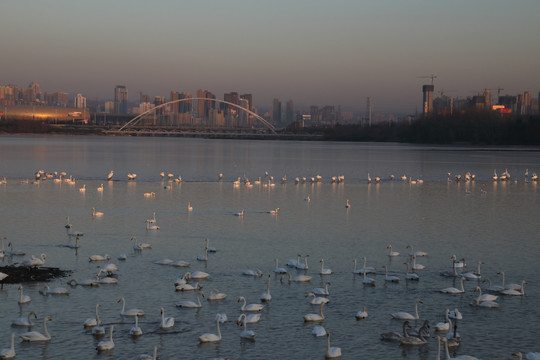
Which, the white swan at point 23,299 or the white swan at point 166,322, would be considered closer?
the white swan at point 166,322

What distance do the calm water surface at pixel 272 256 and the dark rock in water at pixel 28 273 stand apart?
0.42m

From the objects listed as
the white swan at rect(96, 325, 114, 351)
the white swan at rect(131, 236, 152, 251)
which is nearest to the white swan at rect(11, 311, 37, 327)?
the white swan at rect(96, 325, 114, 351)

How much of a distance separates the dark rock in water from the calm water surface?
42 cm

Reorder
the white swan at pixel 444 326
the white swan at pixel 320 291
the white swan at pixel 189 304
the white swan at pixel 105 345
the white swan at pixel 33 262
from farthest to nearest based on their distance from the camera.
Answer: the white swan at pixel 33 262
the white swan at pixel 320 291
the white swan at pixel 189 304
the white swan at pixel 444 326
the white swan at pixel 105 345

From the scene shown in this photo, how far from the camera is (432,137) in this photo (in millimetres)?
134250

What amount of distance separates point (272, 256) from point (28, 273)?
19.9 ft

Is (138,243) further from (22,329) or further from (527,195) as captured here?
(527,195)

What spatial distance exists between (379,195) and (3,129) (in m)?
169

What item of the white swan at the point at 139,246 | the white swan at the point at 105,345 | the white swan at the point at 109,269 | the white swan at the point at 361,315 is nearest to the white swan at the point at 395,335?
the white swan at the point at 361,315

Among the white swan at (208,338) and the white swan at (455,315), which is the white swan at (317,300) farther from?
the white swan at (208,338)

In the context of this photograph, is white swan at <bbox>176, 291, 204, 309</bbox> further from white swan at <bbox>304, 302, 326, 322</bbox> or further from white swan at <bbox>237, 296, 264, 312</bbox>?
white swan at <bbox>304, 302, 326, 322</bbox>

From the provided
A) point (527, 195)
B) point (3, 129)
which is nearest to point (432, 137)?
point (527, 195)

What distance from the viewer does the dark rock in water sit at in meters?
15.4

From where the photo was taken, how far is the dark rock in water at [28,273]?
605 inches
